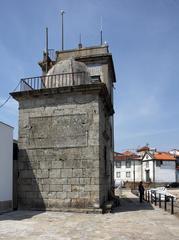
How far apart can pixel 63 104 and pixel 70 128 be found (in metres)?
1.12

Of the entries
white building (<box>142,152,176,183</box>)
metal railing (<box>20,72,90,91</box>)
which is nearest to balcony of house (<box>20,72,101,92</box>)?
metal railing (<box>20,72,90,91</box>)

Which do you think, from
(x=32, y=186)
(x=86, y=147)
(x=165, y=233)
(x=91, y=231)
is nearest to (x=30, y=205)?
(x=32, y=186)

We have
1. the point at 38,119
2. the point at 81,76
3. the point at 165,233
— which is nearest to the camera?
the point at 165,233

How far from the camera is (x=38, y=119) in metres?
14.5

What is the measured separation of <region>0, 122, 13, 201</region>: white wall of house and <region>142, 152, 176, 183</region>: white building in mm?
46361

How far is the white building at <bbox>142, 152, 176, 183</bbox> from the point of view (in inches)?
2279

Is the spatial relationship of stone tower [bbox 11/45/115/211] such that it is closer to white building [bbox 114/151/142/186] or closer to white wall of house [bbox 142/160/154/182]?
white wall of house [bbox 142/160/154/182]

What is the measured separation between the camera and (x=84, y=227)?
9.69 m

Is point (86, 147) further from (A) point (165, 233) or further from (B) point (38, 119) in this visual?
(A) point (165, 233)

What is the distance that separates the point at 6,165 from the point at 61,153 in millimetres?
2312

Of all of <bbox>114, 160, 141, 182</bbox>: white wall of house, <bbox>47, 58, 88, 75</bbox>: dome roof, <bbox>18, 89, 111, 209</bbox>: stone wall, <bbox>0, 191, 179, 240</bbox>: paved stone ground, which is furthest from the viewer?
<bbox>114, 160, 141, 182</bbox>: white wall of house

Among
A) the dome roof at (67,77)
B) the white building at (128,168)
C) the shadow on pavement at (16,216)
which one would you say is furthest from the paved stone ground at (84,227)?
the white building at (128,168)

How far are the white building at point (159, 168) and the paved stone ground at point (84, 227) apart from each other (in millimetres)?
46689

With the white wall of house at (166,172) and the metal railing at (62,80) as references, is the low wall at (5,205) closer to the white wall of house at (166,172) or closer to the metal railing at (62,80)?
the metal railing at (62,80)
